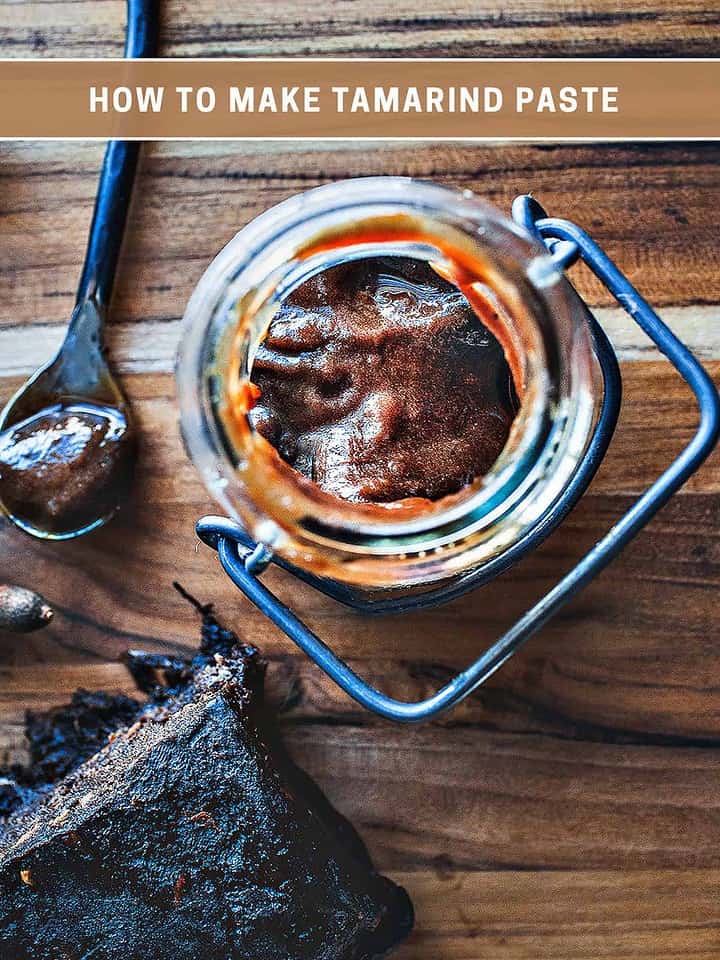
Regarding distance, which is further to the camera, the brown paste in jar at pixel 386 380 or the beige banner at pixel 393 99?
the beige banner at pixel 393 99

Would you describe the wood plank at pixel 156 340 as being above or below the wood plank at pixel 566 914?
above

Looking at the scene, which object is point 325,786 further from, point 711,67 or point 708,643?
point 711,67

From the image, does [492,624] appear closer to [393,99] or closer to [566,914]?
[566,914]

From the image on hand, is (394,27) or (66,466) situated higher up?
(394,27)

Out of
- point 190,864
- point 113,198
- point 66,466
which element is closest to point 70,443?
point 66,466

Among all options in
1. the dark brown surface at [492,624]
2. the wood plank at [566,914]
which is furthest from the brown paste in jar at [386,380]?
the wood plank at [566,914]

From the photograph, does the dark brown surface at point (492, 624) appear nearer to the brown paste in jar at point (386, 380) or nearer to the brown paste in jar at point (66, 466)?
the brown paste in jar at point (66, 466)
